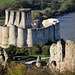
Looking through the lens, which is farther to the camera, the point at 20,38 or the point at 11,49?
the point at 20,38

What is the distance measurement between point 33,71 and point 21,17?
16.2 metres

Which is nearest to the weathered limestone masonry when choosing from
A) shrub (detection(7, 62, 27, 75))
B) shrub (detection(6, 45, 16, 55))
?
shrub (detection(6, 45, 16, 55))

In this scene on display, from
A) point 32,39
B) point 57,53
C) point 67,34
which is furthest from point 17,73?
point 67,34

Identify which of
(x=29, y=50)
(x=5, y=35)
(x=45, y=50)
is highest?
(x=5, y=35)

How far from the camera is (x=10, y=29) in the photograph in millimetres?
36000

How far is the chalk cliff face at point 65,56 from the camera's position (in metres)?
21.2

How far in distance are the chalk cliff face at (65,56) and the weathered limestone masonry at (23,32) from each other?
38.6 feet

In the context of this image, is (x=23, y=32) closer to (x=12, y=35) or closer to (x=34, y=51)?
(x=12, y=35)

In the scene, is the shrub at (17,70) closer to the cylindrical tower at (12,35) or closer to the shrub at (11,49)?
the shrub at (11,49)

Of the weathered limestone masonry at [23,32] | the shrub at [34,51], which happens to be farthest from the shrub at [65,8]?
the shrub at [34,51]

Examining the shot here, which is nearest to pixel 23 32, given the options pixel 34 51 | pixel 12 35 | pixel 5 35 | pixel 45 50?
pixel 12 35

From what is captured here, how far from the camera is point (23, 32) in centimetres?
3575

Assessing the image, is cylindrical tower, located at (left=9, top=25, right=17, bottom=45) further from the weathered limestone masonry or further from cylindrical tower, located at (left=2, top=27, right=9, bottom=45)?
cylindrical tower, located at (left=2, top=27, right=9, bottom=45)

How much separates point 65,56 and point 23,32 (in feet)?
46.0
